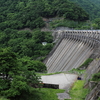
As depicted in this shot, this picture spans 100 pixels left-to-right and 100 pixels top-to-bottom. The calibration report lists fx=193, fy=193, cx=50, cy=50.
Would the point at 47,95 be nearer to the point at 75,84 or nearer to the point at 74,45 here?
the point at 75,84

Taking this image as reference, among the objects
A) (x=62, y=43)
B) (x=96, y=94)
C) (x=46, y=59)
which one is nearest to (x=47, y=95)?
(x=96, y=94)

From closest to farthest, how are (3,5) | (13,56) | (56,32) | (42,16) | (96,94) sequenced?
1. (96,94)
2. (13,56)
3. (56,32)
4. (42,16)
5. (3,5)

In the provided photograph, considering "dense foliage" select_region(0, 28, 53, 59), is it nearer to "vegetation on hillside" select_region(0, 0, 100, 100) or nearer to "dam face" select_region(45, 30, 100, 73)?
"vegetation on hillside" select_region(0, 0, 100, 100)

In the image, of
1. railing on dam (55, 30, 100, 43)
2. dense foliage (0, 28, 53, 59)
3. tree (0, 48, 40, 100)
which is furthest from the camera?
dense foliage (0, 28, 53, 59)

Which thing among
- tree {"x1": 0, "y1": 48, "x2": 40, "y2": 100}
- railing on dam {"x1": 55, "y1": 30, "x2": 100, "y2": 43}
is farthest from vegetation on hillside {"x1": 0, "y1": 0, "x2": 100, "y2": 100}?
tree {"x1": 0, "y1": 48, "x2": 40, "y2": 100}

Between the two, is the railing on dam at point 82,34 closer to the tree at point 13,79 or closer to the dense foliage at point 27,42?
the dense foliage at point 27,42

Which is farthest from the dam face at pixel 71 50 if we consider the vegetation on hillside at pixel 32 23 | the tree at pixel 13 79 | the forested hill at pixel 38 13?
the tree at pixel 13 79

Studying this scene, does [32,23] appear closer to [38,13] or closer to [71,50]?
[38,13]
